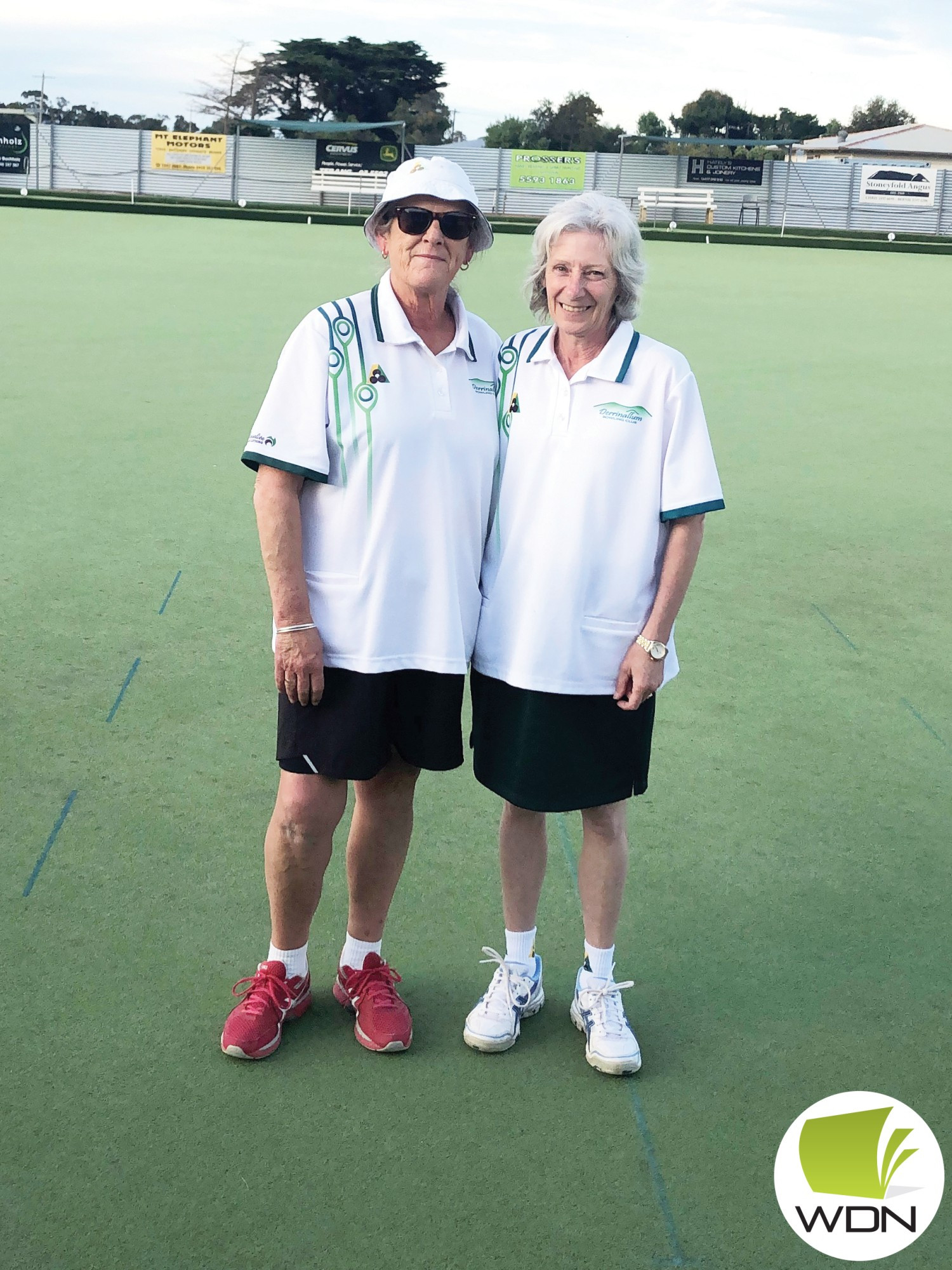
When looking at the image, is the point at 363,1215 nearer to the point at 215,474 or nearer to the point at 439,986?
the point at 439,986

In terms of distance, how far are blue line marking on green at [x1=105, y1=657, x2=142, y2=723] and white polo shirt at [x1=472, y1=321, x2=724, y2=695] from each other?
180 cm

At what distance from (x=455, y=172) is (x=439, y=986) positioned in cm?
160

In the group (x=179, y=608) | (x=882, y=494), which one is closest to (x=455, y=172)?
(x=179, y=608)

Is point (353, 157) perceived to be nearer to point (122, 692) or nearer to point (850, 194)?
point (850, 194)

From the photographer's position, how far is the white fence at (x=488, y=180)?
32.2 meters

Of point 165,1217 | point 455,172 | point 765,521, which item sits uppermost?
point 455,172

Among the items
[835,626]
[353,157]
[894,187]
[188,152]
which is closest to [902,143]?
[894,187]

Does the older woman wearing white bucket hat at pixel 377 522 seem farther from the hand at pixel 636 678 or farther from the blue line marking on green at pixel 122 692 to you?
the blue line marking on green at pixel 122 692

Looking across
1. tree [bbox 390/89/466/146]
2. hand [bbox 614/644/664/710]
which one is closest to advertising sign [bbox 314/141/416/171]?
tree [bbox 390/89/466/146]

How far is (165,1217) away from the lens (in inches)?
79.7

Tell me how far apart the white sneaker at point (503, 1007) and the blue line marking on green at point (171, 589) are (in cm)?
241

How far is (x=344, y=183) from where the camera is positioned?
32656mm

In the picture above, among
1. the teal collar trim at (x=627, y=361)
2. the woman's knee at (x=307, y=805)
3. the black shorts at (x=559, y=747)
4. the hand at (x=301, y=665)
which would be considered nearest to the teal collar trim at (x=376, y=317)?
the teal collar trim at (x=627, y=361)

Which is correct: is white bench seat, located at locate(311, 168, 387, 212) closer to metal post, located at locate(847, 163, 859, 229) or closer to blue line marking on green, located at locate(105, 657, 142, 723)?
metal post, located at locate(847, 163, 859, 229)
